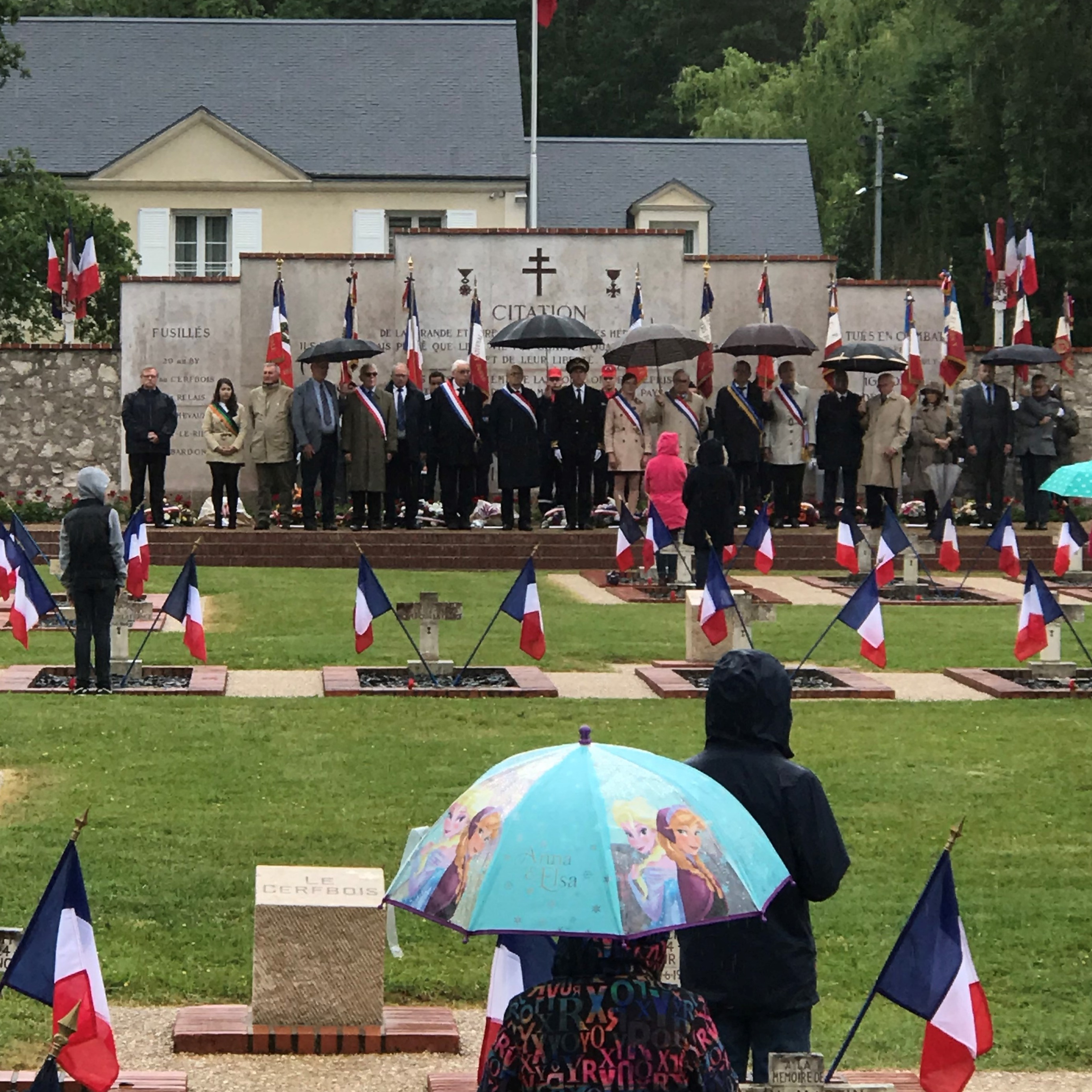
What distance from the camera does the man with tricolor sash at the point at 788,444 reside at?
97.3ft

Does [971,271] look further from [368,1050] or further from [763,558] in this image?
[368,1050]

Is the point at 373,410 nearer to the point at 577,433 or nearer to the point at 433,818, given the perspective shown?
the point at 577,433

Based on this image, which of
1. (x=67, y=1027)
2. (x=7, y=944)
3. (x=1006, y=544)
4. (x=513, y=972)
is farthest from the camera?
(x=1006, y=544)

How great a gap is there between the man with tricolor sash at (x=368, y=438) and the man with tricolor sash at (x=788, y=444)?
16.6ft

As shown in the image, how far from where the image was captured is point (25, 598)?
1719 centimetres

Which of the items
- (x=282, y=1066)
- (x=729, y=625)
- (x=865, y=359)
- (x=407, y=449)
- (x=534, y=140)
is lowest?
(x=282, y=1066)

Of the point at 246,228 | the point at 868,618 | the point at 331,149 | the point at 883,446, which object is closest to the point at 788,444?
the point at 883,446

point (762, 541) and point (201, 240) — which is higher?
point (201, 240)

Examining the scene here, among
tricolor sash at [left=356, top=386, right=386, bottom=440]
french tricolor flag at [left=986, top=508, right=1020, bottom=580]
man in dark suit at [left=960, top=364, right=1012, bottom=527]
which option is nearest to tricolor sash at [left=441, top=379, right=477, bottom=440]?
tricolor sash at [left=356, top=386, right=386, bottom=440]

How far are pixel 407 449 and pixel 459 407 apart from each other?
100cm

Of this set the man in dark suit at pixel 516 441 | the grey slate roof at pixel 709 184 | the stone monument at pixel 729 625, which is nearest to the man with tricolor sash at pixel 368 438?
the man in dark suit at pixel 516 441

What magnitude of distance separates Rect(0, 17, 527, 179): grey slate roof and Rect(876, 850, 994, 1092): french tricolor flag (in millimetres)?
43798

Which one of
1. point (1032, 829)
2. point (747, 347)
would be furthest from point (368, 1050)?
point (747, 347)

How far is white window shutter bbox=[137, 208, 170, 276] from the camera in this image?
161 ft
